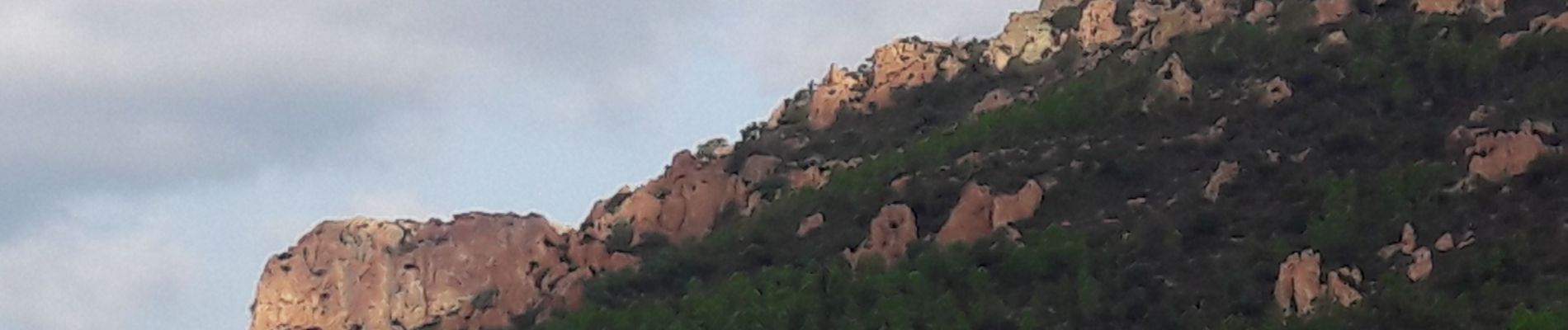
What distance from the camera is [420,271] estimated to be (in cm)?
8456

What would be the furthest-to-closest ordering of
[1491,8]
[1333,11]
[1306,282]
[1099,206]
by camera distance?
[1333,11] → [1491,8] → [1099,206] → [1306,282]

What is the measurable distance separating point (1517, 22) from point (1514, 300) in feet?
56.2

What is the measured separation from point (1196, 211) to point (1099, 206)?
3555mm

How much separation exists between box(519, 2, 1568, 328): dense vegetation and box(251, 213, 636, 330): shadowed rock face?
8.04 feet

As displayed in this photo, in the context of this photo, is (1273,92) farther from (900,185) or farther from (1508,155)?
(1508,155)

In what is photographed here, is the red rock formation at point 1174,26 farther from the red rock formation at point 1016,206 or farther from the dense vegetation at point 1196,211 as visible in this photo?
the red rock formation at point 1016,206

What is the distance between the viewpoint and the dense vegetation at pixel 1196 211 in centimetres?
5906

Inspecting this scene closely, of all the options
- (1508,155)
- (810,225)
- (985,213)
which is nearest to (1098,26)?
(810,225)

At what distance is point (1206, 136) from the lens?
6975 cm

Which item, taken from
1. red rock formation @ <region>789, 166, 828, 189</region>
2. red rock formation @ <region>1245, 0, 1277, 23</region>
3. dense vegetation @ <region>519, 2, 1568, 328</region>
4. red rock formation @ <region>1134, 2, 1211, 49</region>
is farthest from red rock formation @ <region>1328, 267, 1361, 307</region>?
red rock formation @ <region>789, 166, 828, 189</region>

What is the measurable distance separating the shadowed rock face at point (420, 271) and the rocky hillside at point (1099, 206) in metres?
0.10

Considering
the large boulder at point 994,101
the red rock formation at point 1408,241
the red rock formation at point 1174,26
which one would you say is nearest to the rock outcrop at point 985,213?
the red rock formation at point 1174,26

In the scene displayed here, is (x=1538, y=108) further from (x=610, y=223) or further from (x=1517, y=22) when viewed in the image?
A: (x=610, y=223)

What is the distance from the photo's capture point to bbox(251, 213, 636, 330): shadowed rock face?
255ft
